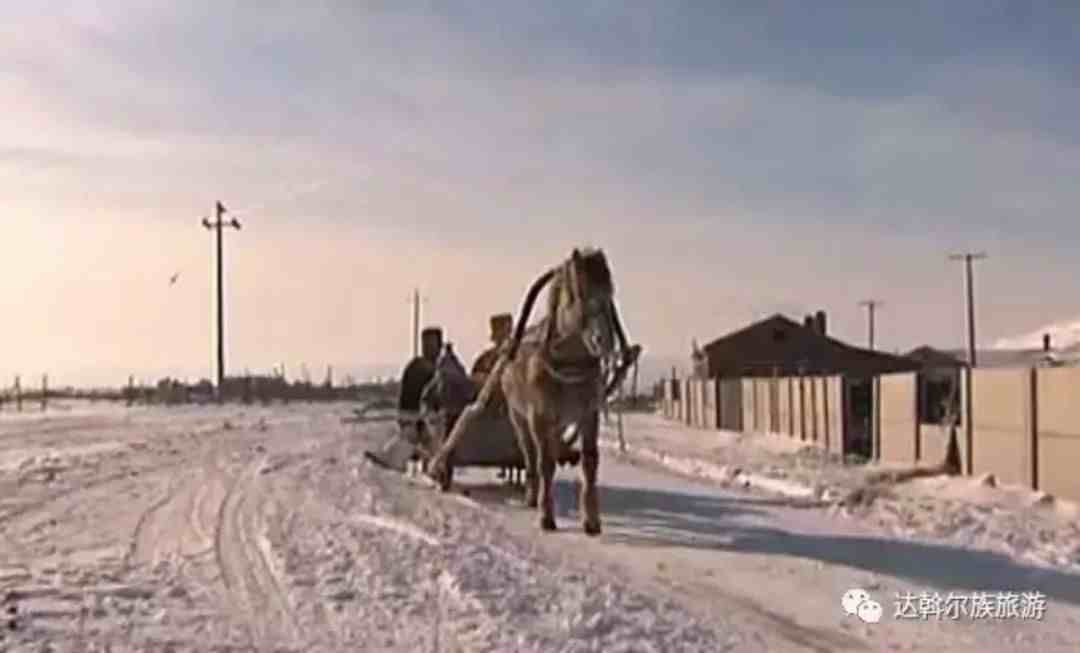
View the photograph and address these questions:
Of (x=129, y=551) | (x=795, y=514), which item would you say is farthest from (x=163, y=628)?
(x=795, y=514)

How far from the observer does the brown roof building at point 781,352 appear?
86.8 metres

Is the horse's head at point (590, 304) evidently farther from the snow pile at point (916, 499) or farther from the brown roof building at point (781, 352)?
the brown roof building at point (781, 352)

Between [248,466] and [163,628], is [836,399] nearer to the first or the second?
[248,466]

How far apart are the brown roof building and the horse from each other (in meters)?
70.3

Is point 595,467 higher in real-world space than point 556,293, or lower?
lower

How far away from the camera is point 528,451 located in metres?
17.4

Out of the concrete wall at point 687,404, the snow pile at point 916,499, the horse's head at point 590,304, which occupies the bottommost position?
the snow pile at point 916,499

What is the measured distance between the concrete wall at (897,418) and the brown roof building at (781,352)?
56007 mm

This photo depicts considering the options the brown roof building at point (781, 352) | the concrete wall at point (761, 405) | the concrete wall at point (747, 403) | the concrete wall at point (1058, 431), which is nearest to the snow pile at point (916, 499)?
the concrete wall at point (1058, 431)

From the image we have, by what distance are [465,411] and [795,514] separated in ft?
15.3

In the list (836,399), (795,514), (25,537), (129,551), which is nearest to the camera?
(129,551)

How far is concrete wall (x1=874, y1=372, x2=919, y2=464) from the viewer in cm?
2709

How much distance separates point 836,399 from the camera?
32.8 meters

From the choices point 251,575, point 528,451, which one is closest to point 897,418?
point 528,451
